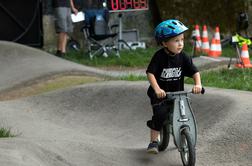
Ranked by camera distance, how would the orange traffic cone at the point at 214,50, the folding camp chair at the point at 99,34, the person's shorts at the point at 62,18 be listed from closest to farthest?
the person's shorts at the point at 62,18
the orange traffic cone at the point at 214,50
the folding camp chair at the point at 99,34

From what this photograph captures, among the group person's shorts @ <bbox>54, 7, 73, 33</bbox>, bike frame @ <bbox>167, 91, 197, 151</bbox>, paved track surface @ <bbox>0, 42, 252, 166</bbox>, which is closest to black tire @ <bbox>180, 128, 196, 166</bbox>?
bike frame @ <bbox>167, 91, 197, 151</bbox>

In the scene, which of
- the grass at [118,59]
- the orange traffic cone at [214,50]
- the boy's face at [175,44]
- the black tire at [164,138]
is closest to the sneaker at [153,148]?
the black tire at [164,138]

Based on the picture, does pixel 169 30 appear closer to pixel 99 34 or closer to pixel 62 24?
pixel 62 24

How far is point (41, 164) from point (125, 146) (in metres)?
2.00

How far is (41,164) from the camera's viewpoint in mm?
6125

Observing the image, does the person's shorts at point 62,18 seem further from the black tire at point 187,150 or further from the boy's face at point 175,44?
the black tire at point 187,150

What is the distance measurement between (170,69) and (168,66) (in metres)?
0.04

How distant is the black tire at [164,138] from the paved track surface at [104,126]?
0.25 feet

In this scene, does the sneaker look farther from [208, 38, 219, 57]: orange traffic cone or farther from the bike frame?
[208, 38, 219, 57]: orange traffic cone

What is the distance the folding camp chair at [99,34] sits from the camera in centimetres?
1616

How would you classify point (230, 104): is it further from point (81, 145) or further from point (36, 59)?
point (36, 59)

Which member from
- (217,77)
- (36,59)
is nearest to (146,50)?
(36,59)

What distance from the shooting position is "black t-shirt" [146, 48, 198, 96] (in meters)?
6.89

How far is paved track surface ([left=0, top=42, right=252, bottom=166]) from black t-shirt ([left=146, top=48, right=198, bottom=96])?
2.56 feet
